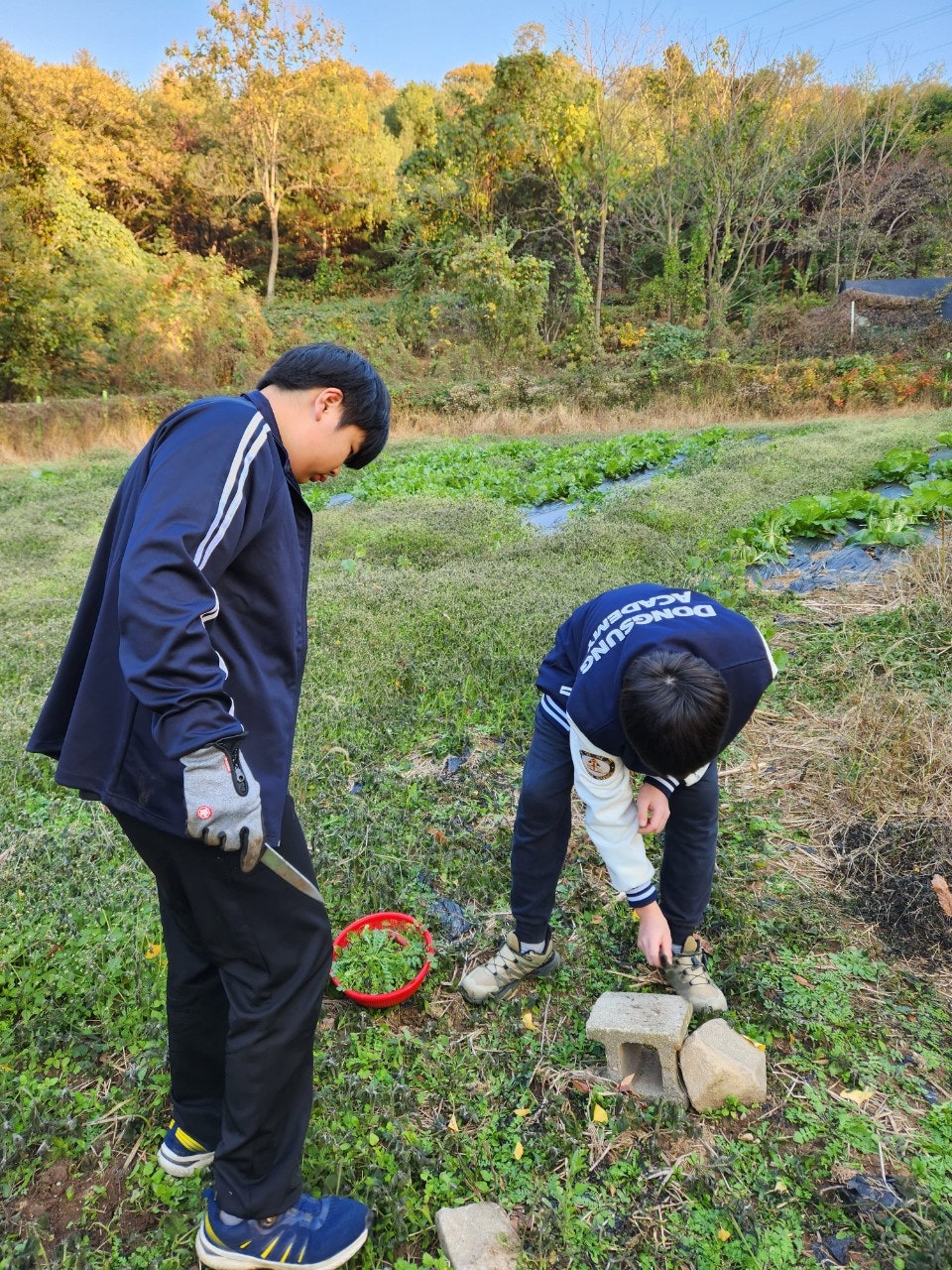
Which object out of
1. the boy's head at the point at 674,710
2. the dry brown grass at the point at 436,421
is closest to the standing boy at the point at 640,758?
the boy's head at the point at 674,710

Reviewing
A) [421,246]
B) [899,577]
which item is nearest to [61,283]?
[421,246]

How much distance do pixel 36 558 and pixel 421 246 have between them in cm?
1709

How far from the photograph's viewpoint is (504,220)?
18.6 meters

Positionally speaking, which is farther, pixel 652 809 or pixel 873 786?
pixel 873 786

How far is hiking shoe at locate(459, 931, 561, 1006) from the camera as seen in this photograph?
7.32ft

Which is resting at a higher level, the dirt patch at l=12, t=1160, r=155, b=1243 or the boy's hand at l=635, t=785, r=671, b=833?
the boy's hand at l=635, t=785, r=671, b=833

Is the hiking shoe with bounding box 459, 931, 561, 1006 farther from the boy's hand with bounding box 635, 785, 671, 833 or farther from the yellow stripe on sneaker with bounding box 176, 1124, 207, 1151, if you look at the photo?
the yellow stripe on sneaker with bounding box 176, 1124, 207, 1151

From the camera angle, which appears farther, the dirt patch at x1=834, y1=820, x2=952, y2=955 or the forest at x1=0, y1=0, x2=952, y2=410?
the forest at x1=0, y1=0, x2=952, y2=410

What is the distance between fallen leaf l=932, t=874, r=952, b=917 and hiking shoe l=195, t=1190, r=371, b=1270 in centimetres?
185

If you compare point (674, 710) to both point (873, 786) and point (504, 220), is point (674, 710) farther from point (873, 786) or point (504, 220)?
point (504, 220)

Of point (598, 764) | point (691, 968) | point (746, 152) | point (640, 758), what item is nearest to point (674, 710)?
point (640, 758)

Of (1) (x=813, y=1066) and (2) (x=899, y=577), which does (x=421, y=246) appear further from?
(1) (x=813, y=1066)

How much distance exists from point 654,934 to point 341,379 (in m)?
1.44

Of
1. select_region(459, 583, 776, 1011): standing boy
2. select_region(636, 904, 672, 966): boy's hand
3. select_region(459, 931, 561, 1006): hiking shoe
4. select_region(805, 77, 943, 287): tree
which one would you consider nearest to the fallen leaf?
select_region(459, 583, 776, 1011): standing boy
